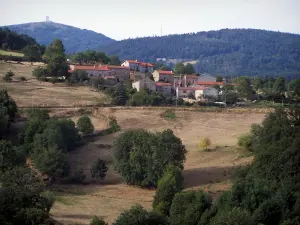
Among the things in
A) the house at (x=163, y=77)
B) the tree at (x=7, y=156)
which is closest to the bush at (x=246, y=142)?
the tree at (x=7, y=156)

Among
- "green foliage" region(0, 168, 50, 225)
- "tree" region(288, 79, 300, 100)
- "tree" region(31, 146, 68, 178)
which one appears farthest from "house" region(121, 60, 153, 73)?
"green foliage" region(0, 168, 50, 225)

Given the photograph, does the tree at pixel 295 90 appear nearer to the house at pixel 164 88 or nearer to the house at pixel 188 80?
the house at pixel 188 80

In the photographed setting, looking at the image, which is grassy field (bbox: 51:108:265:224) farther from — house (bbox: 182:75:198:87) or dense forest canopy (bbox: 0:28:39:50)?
dense forest canopy (bbox: 0:28:39:50)

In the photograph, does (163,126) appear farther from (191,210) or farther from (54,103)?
(191,210)

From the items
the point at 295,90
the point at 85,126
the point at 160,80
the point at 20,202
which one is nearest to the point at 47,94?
the point at 85,126

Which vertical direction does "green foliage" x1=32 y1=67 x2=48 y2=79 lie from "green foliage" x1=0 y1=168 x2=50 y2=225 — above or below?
above

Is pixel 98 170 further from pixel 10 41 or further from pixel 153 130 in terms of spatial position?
pixel 10 41
